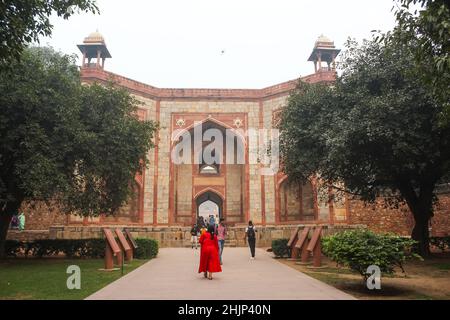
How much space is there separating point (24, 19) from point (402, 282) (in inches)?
380

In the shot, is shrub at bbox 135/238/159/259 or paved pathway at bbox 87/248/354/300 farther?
shrub at bbox 135/238/159/259

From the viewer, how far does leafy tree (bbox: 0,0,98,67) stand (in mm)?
7277

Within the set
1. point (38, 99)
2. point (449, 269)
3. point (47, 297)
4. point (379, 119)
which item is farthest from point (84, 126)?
point (449, 269)

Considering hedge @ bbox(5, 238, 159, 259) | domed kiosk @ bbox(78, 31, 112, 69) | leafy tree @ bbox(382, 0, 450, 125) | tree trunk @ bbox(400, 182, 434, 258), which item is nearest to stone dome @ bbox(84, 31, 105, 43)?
domed kiosk @ bbox(78, 31, 112, 69)

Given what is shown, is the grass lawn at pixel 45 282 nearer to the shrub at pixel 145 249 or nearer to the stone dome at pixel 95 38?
the shrub at pixel 145 249

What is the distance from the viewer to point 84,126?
14.2 meters

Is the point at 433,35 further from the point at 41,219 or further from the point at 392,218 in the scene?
the point at 41,219

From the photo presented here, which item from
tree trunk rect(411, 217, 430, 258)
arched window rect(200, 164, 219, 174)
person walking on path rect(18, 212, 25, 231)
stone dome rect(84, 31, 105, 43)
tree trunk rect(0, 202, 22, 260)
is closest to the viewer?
tree trunk rect(0, 202, 22, 260)

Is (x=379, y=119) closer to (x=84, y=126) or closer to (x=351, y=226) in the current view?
(x=84, y=126)

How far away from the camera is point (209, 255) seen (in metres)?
9.52

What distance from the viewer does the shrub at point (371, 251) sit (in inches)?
312

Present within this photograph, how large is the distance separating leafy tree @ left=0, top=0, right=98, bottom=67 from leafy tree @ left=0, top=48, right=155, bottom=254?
2381 mm

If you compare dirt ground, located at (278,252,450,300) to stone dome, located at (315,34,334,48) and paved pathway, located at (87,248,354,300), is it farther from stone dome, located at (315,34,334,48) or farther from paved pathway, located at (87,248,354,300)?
stone dome, located at (315,34,334,48)

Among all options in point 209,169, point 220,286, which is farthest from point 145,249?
point 209,169
